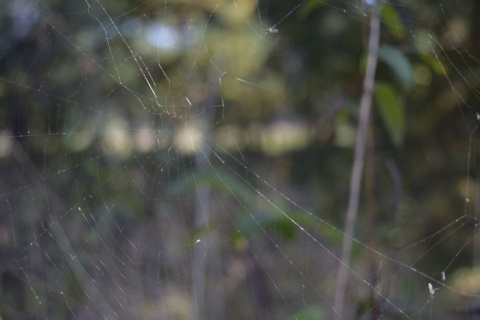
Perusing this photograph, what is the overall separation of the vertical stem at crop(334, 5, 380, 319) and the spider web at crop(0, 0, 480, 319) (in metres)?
0.02

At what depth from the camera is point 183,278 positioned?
154cm

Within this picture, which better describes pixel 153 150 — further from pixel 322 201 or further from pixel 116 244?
pixel 322 201

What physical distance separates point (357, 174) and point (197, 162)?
21.9 inches

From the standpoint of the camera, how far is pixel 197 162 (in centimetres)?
139

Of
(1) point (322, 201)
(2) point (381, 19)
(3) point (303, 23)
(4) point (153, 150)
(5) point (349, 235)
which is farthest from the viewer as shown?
(1) point (322, 201)

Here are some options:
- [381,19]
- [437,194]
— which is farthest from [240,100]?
[381,19]

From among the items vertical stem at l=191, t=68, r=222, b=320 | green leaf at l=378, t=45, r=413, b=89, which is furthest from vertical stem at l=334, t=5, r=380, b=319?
vertical stem at l=191, t=68, r=222, b=320

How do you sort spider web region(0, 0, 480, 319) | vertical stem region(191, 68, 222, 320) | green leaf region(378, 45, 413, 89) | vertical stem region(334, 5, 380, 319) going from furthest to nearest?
vertical stem region(191, 68, 222, 320), spider web region(0, 0, 480, 319), green leaf region(378, 45, 413, 89), vertical stem region(334, 5, 380, 319)

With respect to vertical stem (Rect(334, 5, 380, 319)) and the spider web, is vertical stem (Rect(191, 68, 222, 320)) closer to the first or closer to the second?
the spider web

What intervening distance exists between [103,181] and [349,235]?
28.4 inches

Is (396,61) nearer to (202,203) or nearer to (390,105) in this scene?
(390,105)

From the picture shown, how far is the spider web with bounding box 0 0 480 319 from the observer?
3.87 ft

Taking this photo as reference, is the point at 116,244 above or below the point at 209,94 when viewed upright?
below

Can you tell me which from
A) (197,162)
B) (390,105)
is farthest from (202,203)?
(390,105)
